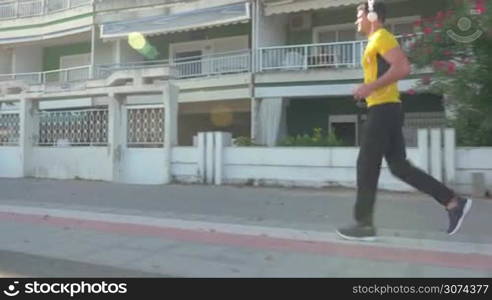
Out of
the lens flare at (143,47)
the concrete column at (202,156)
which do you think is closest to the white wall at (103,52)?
the lens flare at (143,47)

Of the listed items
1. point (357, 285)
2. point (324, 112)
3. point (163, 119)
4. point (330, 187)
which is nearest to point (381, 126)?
point (357, 285)

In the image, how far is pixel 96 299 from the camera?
16.1 feet

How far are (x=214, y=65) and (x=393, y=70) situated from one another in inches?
651

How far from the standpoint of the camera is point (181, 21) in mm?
22391

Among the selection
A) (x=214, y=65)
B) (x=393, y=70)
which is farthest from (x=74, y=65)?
(x=393, y=70)

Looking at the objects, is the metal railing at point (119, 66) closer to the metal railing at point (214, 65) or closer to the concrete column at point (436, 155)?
the metal railing at point (214, 65)

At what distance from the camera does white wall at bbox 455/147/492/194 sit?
35.4ft

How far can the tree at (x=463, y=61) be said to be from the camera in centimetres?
1088

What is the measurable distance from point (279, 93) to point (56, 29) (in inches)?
450

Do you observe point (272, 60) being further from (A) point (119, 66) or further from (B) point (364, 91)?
(B) point (364, 91)

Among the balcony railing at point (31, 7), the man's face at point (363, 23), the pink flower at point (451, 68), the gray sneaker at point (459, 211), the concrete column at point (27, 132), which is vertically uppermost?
the balcony railing at point (31, 7)

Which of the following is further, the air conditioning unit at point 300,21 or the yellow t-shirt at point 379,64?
the air conditioning unit at point 300,21

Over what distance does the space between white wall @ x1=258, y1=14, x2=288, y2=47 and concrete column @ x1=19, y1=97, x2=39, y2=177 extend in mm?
7759

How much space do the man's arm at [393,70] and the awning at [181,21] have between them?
1525 cm
